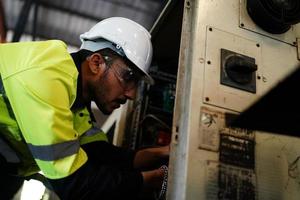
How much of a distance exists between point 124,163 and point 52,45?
2.41 feet

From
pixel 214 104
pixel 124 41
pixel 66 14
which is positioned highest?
pixel 66 14

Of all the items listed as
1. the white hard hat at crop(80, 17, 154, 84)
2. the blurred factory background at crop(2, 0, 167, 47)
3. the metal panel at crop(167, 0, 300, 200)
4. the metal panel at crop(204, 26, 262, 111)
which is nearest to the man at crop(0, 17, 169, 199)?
the white hard hat at crop(80, 17, 154, 84)

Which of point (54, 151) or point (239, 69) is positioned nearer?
point (54, 151)

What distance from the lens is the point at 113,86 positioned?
1498 millimetres

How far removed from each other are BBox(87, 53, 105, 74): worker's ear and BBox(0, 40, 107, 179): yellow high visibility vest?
20cm

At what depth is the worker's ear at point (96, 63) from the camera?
1.49m

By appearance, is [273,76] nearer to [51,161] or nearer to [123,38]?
[123,38]

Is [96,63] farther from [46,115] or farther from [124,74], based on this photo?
[46,115]

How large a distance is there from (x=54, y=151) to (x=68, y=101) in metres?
0.20

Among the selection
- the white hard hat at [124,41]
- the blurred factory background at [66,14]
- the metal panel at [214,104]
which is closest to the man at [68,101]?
the white hard hat at [124,41]

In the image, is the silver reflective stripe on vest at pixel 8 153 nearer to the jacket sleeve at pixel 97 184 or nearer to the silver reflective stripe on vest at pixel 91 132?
the jacket sleeve at pixel 97 184

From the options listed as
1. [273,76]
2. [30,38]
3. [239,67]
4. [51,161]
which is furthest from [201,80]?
[30,38]

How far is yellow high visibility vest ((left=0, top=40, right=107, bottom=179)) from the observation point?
110 centimetres

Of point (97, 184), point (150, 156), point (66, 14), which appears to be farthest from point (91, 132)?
point (66, 14)
